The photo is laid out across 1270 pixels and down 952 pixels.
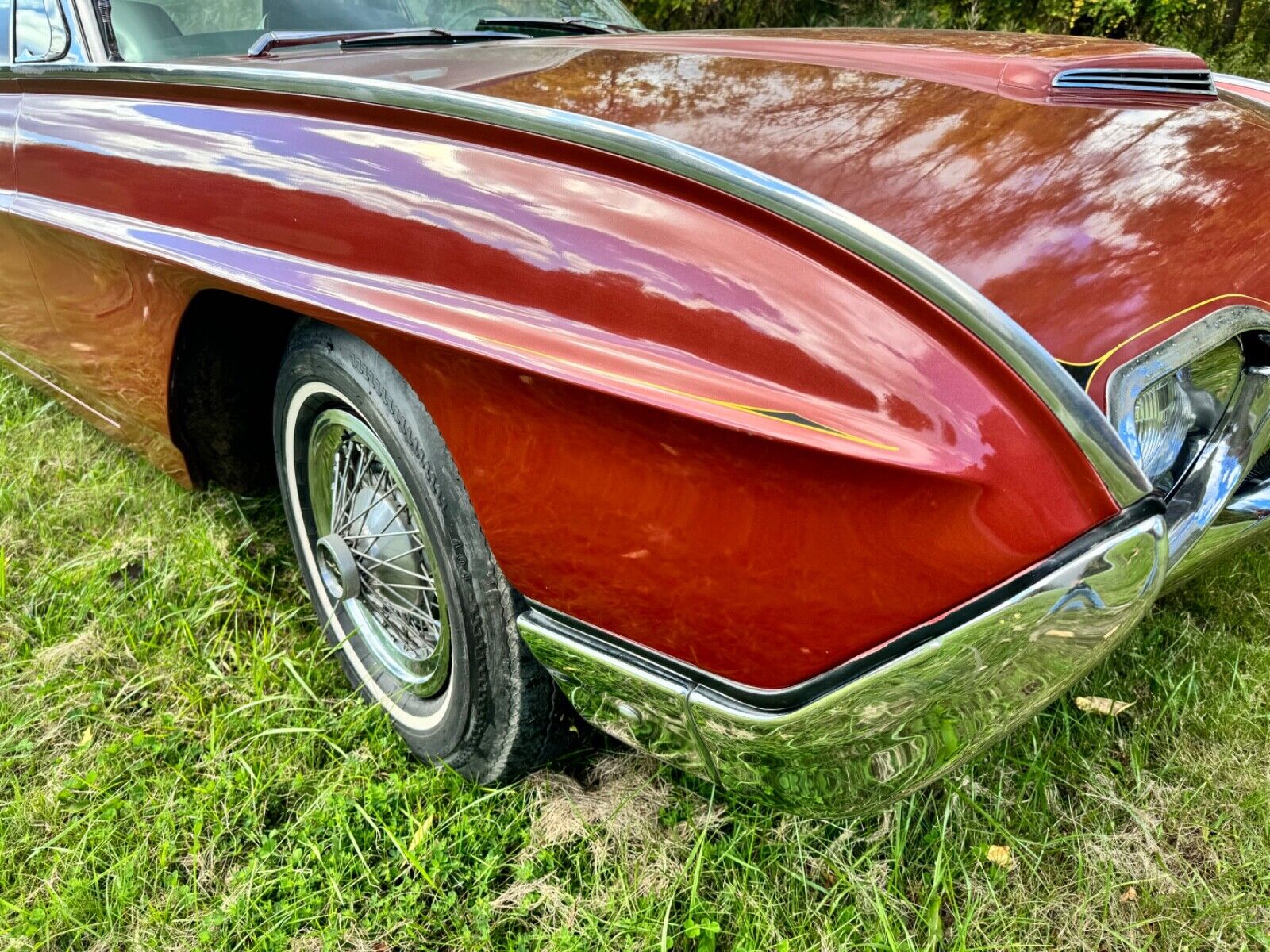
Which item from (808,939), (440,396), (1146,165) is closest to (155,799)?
(440,396)

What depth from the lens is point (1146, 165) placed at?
1309mm

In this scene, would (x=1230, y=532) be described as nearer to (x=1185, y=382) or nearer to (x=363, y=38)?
(x=1185, y=382)

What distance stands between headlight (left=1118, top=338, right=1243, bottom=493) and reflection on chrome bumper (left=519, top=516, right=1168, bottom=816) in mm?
185

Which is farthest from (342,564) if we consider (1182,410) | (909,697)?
(1182,410)

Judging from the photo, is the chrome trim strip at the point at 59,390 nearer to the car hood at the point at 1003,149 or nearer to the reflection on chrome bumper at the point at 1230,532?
the car hood at the point at 1003,149

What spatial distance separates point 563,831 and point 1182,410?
1.14 m

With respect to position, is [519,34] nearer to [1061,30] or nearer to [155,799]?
[155,799]

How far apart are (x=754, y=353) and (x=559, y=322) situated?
25 centimetres

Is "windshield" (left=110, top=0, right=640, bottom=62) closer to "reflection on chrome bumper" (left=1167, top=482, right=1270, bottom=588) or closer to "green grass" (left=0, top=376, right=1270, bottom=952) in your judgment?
"green grass" (left=0, top=376, right=1270, bottom=952)

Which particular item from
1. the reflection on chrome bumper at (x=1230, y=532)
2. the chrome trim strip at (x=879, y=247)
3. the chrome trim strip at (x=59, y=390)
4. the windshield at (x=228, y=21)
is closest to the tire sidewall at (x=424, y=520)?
the chrome trim strip at (x=879, y=247)

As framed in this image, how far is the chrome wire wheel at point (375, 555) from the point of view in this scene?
160 cm

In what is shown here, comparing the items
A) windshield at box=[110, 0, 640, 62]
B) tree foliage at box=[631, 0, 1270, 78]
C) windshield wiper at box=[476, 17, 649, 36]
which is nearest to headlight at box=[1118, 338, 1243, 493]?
windshield wiper at box=[476, 17, 649, 36]

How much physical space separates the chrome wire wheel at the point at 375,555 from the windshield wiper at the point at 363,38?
2.67 ft

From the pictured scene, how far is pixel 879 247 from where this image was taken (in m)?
1.01
